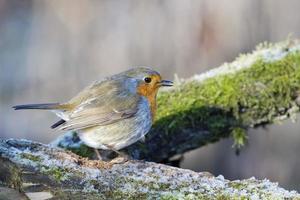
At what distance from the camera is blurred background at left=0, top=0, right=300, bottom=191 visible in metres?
5.55

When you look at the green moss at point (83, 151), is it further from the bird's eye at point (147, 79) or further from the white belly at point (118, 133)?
the bird's eye at point (147, 79)

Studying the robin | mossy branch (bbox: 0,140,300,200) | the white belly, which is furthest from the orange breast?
mossy branch (bbox: 0,140,300,200)

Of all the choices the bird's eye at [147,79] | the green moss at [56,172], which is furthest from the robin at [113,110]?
the green moss at [56,172]

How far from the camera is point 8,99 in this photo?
278 inches

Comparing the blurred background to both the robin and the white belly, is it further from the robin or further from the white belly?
the white belly

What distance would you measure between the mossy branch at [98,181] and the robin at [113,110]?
2.37 ft

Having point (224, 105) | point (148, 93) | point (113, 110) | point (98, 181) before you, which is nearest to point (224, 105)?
point (224, 105)

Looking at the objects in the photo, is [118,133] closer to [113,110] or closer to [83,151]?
[113,110]

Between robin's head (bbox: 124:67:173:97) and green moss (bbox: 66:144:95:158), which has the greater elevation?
robin's head (bbox: 124:67:173:97)

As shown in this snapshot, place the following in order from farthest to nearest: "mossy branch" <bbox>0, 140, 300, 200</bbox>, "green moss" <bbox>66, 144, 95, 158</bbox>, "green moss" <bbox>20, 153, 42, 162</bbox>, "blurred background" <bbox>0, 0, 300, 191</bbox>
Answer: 1. "blurred background" <bbox>0, 0, 300, 191</bbox>
2. "green moss" <bbox>66, 144, 95, 158</bbox>
3. "green moss" <bbox>20, 153, 42, 162</bbox>
4. "mossy branch" <bbox>0, 140, 300, 200</bbox>

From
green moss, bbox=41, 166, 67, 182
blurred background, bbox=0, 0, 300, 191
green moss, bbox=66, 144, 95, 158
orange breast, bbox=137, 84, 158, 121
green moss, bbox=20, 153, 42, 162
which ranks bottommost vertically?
green moss, bbox=41, 166, 67, 182

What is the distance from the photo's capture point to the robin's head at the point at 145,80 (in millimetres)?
3758

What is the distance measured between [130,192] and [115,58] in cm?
361

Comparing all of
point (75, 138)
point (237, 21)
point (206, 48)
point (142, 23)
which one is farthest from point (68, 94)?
point (75, 138)
